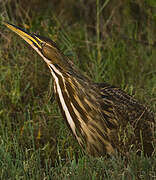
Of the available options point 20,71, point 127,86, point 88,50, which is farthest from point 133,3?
point 20,71

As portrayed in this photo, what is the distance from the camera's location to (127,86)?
12.2 ft

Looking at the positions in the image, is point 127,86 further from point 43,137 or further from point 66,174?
point 66,174

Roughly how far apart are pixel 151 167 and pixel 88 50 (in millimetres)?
1679

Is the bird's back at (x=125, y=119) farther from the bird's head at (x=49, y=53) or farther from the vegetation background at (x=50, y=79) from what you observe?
the bird's head at (x=49, y=53)

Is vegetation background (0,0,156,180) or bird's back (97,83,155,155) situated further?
vegetation background (0,0,156,180)

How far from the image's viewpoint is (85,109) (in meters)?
2.81

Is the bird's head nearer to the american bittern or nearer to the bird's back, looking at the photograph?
the american bittern

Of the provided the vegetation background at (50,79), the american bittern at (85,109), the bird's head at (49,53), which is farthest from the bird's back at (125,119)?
the bird's head at (49,53)

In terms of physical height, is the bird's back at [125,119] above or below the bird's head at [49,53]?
below

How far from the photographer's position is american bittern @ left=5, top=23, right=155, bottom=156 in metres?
2.76

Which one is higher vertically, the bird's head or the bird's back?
the bird's head

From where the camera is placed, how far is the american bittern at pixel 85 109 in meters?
2.76

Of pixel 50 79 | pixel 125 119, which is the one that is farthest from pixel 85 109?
pixel 50 79

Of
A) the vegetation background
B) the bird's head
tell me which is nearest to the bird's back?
the vegetation background
